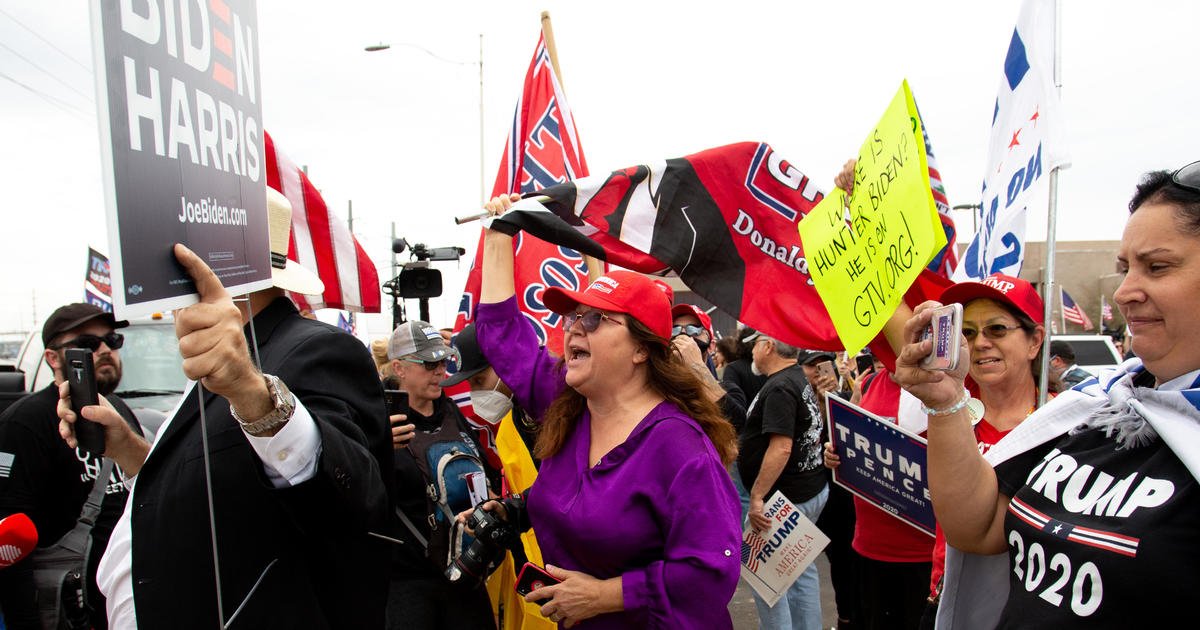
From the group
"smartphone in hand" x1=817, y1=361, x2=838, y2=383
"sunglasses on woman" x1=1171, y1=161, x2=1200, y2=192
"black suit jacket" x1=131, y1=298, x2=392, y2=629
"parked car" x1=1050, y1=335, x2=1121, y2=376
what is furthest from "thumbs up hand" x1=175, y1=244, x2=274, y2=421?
"parked car" x1=1050, y1=335, x2=1121, y2=376

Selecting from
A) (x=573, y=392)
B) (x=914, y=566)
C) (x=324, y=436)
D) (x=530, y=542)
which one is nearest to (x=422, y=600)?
(x=530, y=542)

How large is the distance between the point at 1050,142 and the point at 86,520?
458cm

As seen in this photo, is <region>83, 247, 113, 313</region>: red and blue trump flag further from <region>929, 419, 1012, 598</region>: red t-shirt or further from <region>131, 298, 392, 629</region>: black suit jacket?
<region>929, 419, 1012, 598</region>: red t-shirt

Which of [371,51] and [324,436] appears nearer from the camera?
[324,436]

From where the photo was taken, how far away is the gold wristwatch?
1.40 m

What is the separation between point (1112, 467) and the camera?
146cm

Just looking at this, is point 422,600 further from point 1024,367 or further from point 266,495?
point 1024,367

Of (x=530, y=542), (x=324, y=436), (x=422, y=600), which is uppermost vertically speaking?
(x=324, y=436)

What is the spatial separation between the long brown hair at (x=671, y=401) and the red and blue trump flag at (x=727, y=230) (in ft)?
2.62

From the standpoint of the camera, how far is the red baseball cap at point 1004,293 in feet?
8.36

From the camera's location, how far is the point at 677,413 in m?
2.39

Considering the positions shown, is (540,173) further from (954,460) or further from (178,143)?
(178,143)

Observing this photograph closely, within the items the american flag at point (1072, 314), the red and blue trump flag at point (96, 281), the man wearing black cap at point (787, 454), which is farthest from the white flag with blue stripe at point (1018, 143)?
the american flag at point (1072, 314)

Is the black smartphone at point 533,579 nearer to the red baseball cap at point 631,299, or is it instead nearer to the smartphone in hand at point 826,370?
the red baseball cap at point 631,299
